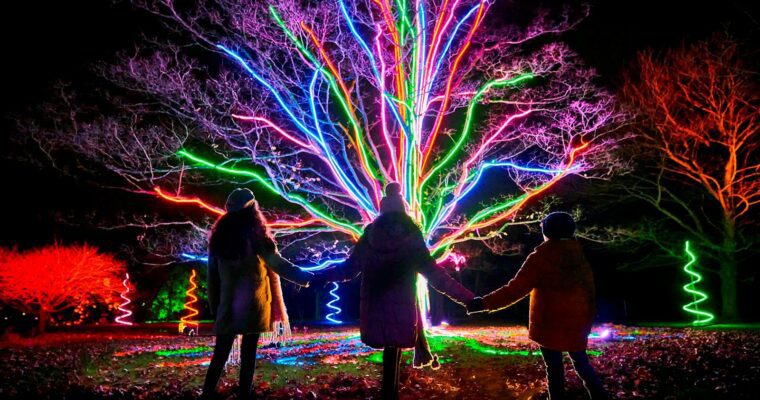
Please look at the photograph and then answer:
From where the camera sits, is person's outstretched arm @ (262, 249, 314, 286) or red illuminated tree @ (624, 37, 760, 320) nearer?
person's outstretched arm @ (262, 249, 314, 286)

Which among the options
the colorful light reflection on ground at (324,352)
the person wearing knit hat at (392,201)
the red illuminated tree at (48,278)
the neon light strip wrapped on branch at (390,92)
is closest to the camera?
the person wearing knit hat at (392,201)

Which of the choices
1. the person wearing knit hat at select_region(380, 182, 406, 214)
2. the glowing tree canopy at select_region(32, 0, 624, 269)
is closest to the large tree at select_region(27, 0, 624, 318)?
the glowing tree canopy at select_region(32, 0, 624, 269)

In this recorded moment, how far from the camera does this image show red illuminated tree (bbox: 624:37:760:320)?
16922 mm

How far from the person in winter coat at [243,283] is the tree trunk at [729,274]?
60.6ft

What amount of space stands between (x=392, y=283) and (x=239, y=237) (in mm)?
1238

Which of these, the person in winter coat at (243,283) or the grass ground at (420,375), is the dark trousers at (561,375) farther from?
the person in winter coat at (243,283)

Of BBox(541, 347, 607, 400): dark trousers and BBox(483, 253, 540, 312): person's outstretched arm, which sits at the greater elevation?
BBox(483, 253, 540, 312): person's outstretched arm

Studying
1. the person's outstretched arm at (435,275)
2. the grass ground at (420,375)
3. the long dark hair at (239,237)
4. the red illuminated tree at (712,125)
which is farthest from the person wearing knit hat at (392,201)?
the red illuminated tree at (712,125)

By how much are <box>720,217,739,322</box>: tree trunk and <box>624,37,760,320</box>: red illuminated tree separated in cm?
3

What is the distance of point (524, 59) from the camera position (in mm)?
11266

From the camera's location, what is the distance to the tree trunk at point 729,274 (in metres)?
18.1

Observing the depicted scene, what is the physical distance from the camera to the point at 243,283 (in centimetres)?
416

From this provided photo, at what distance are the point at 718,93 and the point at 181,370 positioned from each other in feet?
58.1

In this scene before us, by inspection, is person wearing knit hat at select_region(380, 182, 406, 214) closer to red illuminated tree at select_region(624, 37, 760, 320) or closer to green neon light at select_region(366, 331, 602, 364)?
green neon light at select_region(366, 331, 602, 364)
